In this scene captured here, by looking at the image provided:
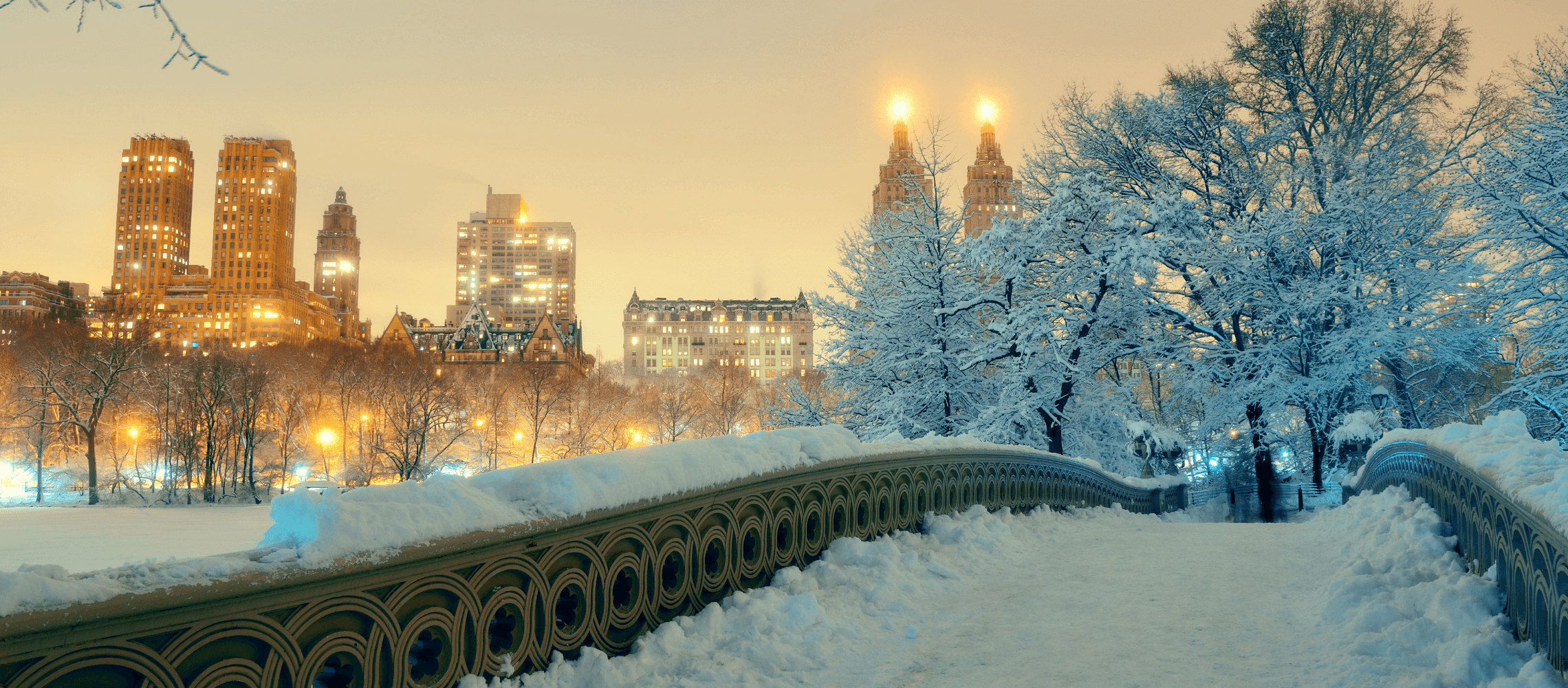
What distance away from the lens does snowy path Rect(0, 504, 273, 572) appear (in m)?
19.6

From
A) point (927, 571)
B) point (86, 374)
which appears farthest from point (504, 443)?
point (927, 571)

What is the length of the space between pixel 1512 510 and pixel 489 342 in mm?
143365

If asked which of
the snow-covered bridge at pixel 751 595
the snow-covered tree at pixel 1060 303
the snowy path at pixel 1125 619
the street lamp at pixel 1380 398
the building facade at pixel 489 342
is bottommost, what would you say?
the snowy path at pixel 1125 619

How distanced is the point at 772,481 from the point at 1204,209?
2223cm

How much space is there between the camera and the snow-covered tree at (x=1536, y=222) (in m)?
15.3

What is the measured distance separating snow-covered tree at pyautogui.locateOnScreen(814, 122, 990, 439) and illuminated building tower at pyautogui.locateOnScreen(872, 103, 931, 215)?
181 mm

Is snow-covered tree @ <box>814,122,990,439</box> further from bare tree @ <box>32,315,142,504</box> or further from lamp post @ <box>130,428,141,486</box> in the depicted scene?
lamp post @ <box>130,428,141,486</box>

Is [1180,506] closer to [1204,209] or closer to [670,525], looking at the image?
[1204,209]

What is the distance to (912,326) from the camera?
22.7 metres

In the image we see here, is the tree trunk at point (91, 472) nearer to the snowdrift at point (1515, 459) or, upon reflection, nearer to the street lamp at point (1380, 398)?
the snowdrift at point (1515, 459)

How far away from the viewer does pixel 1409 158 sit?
2291 centimetres

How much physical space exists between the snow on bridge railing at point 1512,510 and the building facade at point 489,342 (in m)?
126

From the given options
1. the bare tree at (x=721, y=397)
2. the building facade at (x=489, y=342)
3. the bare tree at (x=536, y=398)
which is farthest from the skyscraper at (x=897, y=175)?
the building facade at (x=489, y=342)

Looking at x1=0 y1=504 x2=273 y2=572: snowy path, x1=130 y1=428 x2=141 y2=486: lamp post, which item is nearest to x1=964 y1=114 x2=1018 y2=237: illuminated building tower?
x1=0 y1=504 x2=273 y2=572: snowy path
